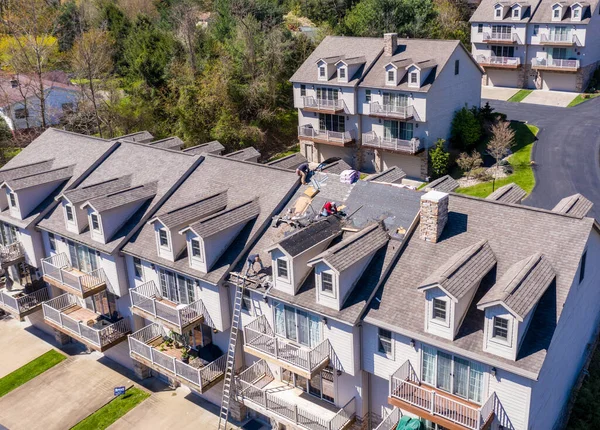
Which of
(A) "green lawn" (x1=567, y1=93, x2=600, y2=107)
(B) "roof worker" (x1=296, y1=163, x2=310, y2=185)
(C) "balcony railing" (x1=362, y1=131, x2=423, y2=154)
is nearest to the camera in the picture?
(B) "roof worker" (x1=296, y1=163, x2=310, y2=185)

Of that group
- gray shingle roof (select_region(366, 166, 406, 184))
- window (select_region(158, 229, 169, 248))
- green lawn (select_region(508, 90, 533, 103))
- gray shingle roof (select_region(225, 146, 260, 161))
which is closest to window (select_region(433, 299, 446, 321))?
gray shingle roof (select_region(366, 166, 406, 184))

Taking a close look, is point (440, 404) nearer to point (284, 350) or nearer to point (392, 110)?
point (284, 350)

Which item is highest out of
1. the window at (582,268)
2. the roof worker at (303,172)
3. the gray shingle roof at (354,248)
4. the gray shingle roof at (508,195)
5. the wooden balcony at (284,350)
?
the roof worker at (303,172)

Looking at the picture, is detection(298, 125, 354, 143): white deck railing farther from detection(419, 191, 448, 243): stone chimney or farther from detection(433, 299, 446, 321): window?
detection(433, 299, 446, 321): window

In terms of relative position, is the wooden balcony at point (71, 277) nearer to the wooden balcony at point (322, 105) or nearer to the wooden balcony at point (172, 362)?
the wooden balcony at point (172, 362)

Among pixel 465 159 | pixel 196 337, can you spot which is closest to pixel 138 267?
pixel 196 337

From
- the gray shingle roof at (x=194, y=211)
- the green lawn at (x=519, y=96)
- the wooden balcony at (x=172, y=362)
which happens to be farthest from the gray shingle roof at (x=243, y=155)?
the green lawn at (x=519, y=96)

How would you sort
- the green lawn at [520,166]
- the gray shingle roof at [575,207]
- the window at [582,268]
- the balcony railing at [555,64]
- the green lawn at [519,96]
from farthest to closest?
the green lawn at [519,96] → the balcony railing at [555,64] → the green lawn at [520,166] → the gray shingle roof at [575,207] → the window at [582,268]
